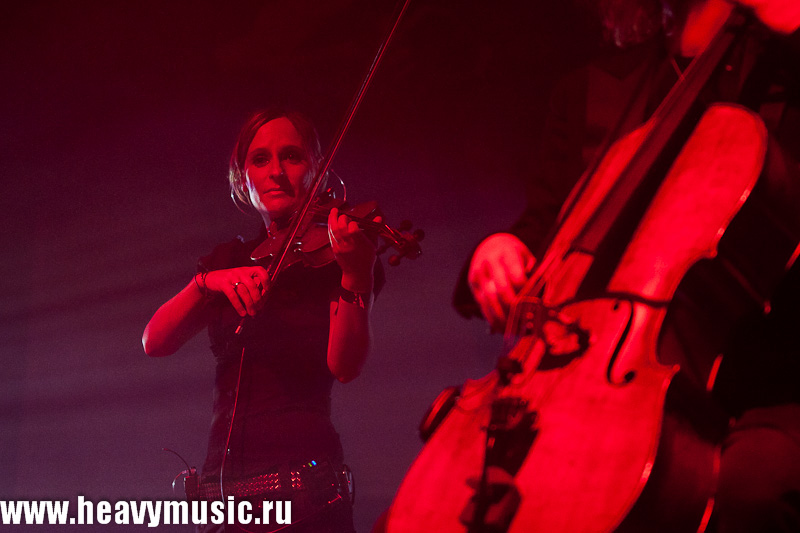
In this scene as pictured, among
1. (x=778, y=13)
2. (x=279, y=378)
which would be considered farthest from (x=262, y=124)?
(x=778, y=13)

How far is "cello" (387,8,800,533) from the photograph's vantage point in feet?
1.57

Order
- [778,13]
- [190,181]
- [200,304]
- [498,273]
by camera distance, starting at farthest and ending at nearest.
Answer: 1. [190,181]
2. [200,304]
3. [498,273]
4. [778,13]

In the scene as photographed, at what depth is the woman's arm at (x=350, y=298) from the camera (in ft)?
4.57

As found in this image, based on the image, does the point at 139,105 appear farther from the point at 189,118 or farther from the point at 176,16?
the point at 176,16

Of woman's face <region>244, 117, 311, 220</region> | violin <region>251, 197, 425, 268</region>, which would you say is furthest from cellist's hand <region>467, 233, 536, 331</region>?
woman's face <region>244, 117, 311, 220</region>

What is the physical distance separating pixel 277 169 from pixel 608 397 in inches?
52.3

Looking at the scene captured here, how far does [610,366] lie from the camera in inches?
21.8

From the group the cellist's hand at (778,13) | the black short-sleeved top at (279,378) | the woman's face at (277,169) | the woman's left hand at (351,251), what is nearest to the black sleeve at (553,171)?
the cellist's hand at (778,13)

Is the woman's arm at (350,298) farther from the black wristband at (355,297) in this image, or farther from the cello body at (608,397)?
the cello body at (608,397)

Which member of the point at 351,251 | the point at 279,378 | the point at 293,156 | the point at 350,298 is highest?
the point at 293,156

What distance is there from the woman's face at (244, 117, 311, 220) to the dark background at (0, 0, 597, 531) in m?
0.42

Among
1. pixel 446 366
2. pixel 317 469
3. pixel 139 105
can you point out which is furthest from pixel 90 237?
pixel 317 469

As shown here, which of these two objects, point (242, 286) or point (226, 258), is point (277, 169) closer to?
point (226, 258)

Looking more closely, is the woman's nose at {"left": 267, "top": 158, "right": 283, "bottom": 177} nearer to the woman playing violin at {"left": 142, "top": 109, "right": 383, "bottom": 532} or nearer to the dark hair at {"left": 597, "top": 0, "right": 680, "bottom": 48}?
the woman playing violin at {"left": 142, "top": 109, "right": 383, "bottom": 532}
